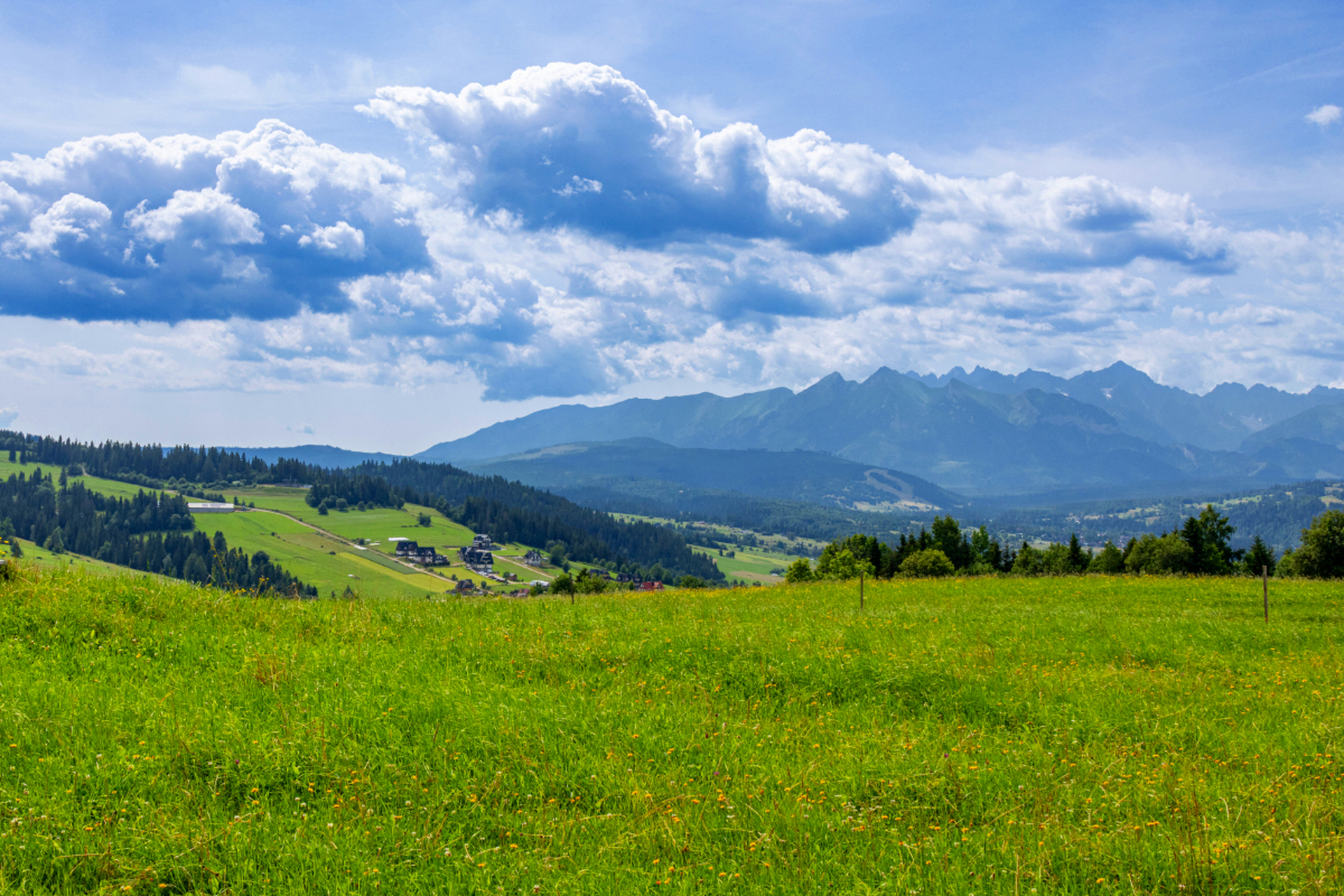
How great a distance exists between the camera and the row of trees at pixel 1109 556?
143ft

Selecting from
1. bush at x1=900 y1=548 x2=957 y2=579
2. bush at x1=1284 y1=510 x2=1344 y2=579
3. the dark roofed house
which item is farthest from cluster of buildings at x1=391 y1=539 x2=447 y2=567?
bush at x1=1284 y1=510 x2=1344 y2=579

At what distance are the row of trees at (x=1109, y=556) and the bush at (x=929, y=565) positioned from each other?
0.24 ft

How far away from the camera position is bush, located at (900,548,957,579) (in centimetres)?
6072

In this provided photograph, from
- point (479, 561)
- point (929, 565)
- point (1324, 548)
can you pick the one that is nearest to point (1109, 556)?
point (929, 565)

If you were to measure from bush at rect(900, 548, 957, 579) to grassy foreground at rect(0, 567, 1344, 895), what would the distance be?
1941 inches

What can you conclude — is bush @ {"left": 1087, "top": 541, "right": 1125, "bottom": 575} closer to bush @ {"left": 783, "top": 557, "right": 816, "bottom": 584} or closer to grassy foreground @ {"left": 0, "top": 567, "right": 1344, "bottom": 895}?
bush @ {"left": 783, "top": 557, "right": 816, "bottom": 584}

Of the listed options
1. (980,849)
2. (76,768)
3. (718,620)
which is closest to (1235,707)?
(980,849)

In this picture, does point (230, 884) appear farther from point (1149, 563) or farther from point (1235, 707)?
point (1149, 563)

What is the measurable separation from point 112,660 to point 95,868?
507 centimetres

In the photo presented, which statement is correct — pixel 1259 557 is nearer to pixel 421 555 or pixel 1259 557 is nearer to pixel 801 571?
pixel 801 571

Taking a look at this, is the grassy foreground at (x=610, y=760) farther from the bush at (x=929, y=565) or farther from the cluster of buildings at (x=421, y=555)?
the cluster of buildings at (x=421, y=555)

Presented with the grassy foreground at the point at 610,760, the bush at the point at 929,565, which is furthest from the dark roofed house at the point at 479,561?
the grassy foreground at the point at 610,760

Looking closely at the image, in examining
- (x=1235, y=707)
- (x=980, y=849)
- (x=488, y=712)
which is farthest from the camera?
(x=1235, y=707)

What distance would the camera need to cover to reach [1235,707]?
10578mm
